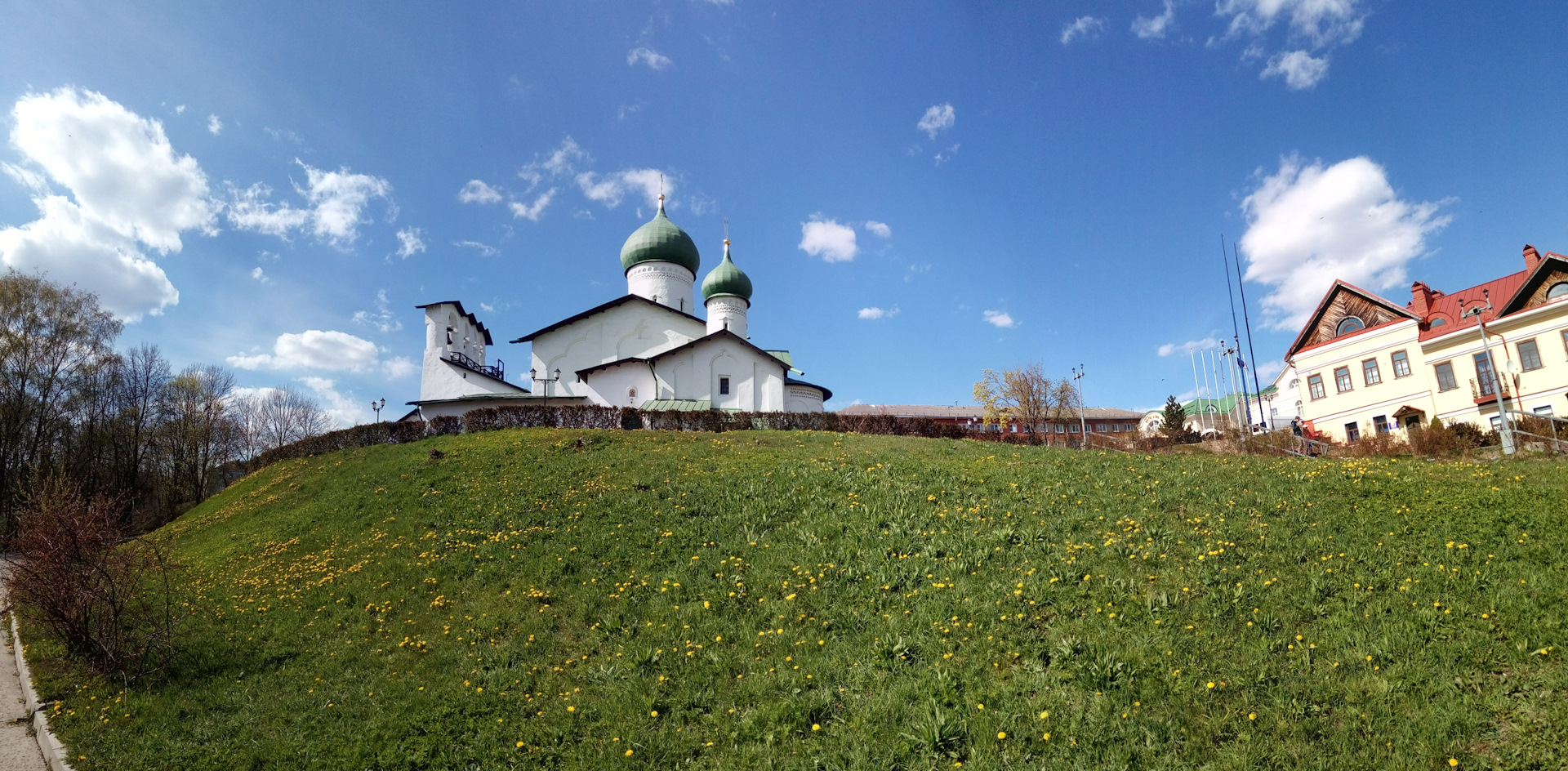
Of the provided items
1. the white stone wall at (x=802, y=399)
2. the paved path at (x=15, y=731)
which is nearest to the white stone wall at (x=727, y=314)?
the white stone wall at (x=802, y=399)

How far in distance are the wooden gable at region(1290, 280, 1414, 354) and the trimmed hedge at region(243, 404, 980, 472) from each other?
19.7 meters

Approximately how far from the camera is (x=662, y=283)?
39.9 metres

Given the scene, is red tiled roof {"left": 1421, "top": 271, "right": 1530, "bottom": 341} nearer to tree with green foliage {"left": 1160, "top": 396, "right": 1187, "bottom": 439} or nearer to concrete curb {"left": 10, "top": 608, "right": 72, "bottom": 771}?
tree with green foliage {"left": 1160, "top": 396, "right": 1187, "bottom": 439}

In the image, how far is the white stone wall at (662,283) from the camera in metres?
39.8

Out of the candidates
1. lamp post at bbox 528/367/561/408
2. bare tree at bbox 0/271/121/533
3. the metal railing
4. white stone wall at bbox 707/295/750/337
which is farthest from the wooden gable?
bare tree at bbox 0/271/121/533

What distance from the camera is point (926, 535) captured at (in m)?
10.2

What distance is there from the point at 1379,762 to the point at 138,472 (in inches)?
1896

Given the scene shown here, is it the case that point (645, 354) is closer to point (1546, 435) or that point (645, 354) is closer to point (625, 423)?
point (625, 423)

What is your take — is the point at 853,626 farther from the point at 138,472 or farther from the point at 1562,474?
the point at 138,472

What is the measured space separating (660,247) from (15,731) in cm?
3401

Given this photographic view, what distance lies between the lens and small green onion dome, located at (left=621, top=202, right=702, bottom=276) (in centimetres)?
4009

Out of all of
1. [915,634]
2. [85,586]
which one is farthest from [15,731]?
[915,634]

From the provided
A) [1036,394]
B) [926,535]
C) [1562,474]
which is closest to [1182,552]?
[926,535]

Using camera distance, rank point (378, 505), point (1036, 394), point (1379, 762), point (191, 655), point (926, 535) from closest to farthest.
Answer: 1. point (1379, 762)
2. point (191, 655)
3. point (926, 535)
4. point (378, 505)
5. point (1036, 394)
